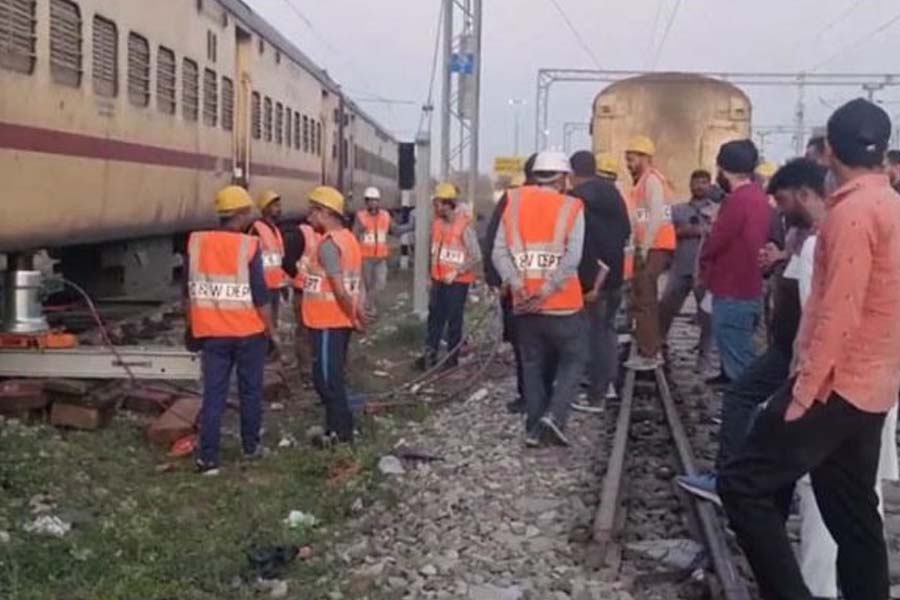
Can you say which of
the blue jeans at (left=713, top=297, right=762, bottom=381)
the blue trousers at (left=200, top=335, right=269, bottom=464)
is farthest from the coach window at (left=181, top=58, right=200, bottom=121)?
the blue jeans at (left=713, top=297, right=762, bottom=381)

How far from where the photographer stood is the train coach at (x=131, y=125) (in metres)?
9.59

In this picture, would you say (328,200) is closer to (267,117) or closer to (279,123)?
(267,117)

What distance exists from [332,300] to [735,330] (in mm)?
2518

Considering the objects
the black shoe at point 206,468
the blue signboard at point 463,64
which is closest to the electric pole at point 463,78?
the blue signboard at point 463,64

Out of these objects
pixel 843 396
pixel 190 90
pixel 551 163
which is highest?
pixel 190 90

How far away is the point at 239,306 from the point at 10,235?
5.30ft

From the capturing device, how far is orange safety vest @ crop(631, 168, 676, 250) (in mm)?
11789

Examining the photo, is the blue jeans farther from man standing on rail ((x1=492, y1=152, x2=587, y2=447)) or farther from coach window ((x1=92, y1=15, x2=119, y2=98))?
coach window ((x1=92, y1=15, x2=119, y2=98))

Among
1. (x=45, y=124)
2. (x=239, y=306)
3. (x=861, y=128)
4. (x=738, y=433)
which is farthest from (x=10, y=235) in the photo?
(x=861, y=128)

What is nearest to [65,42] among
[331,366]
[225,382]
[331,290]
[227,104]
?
[331,290]

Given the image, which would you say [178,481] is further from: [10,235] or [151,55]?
[151,55]

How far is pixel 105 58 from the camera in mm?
11320

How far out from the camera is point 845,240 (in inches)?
190

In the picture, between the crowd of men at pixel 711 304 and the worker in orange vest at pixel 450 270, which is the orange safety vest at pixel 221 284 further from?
the worker in orange vest at pixel 450 270
